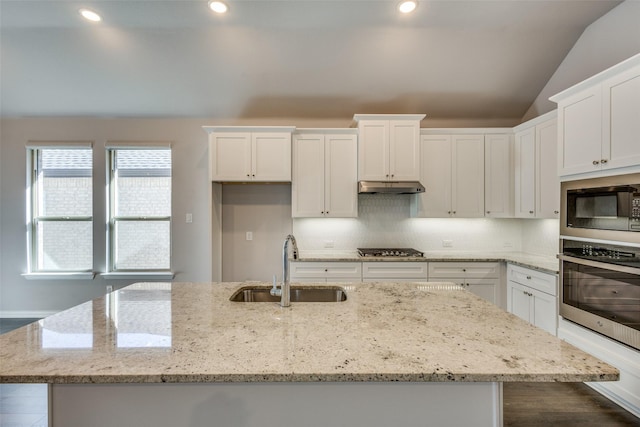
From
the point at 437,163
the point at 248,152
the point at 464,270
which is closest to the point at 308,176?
the point at 248,152

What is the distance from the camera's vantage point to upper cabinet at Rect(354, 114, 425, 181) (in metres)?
3.46

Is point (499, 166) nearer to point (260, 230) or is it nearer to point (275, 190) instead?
point (275, 190)

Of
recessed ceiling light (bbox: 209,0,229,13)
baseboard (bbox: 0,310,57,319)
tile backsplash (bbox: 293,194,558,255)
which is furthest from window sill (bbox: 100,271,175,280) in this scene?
recessed ceiling light (bbox: 209,0,229,13)

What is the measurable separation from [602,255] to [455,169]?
1.73m

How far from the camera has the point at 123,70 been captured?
133 inches

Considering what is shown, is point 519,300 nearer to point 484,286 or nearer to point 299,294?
point 484,286

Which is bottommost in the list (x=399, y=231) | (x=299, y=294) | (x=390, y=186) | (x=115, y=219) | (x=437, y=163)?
(x=299, y=294)

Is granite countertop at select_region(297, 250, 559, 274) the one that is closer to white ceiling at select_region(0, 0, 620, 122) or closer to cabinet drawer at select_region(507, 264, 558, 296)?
cabinet drawer at select_region(507, 264, 558, 296)

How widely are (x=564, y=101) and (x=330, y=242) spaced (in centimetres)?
273

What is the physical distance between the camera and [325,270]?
3.35m

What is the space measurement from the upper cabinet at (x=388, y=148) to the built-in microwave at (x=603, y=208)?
4.77 ft

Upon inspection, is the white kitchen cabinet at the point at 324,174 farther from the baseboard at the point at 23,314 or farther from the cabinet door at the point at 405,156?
the baseboard at the point at 23,314

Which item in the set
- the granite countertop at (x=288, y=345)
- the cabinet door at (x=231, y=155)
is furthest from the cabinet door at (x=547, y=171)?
the cabinet door at (x=231, y=155)

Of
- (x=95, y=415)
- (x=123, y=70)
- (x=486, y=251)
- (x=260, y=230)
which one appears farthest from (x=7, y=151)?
(x=486, y=251)
